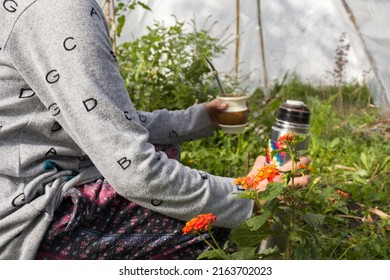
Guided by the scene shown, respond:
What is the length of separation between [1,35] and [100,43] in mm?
213

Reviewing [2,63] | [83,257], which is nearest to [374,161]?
[83,257]

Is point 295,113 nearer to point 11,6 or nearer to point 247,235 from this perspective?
point 247,235

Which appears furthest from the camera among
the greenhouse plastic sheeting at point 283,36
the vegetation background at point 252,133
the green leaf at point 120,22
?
the greenhouse plastic sheeting at point 283,36

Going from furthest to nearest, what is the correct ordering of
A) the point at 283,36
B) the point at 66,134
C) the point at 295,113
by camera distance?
the point at 283,36, the point at 295,113, the point at 66,134

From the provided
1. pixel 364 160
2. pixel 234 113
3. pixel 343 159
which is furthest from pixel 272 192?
pixel 343 159

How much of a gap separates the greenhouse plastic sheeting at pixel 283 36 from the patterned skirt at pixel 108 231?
1921 mm

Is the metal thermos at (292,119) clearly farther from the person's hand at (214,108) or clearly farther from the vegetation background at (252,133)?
the vegetation background at (252,133)

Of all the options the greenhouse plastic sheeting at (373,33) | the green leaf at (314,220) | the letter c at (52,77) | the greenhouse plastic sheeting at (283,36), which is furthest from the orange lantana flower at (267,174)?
the greenhouse plastic sheeting at (283,36)

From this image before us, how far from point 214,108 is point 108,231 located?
0.63 m

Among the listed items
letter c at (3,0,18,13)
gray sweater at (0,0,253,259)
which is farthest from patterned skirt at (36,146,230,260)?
letter c at (3,0,18,13)

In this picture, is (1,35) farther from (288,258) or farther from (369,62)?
(369,62)

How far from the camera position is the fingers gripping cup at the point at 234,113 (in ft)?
6.15

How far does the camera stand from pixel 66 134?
144 cm

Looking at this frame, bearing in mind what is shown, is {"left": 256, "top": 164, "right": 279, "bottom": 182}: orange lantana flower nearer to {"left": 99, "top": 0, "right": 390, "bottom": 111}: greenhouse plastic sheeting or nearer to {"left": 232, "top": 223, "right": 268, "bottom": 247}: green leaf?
{"left": 232, "top": 223, "right": 268, "bottom": 247}: green leaf
